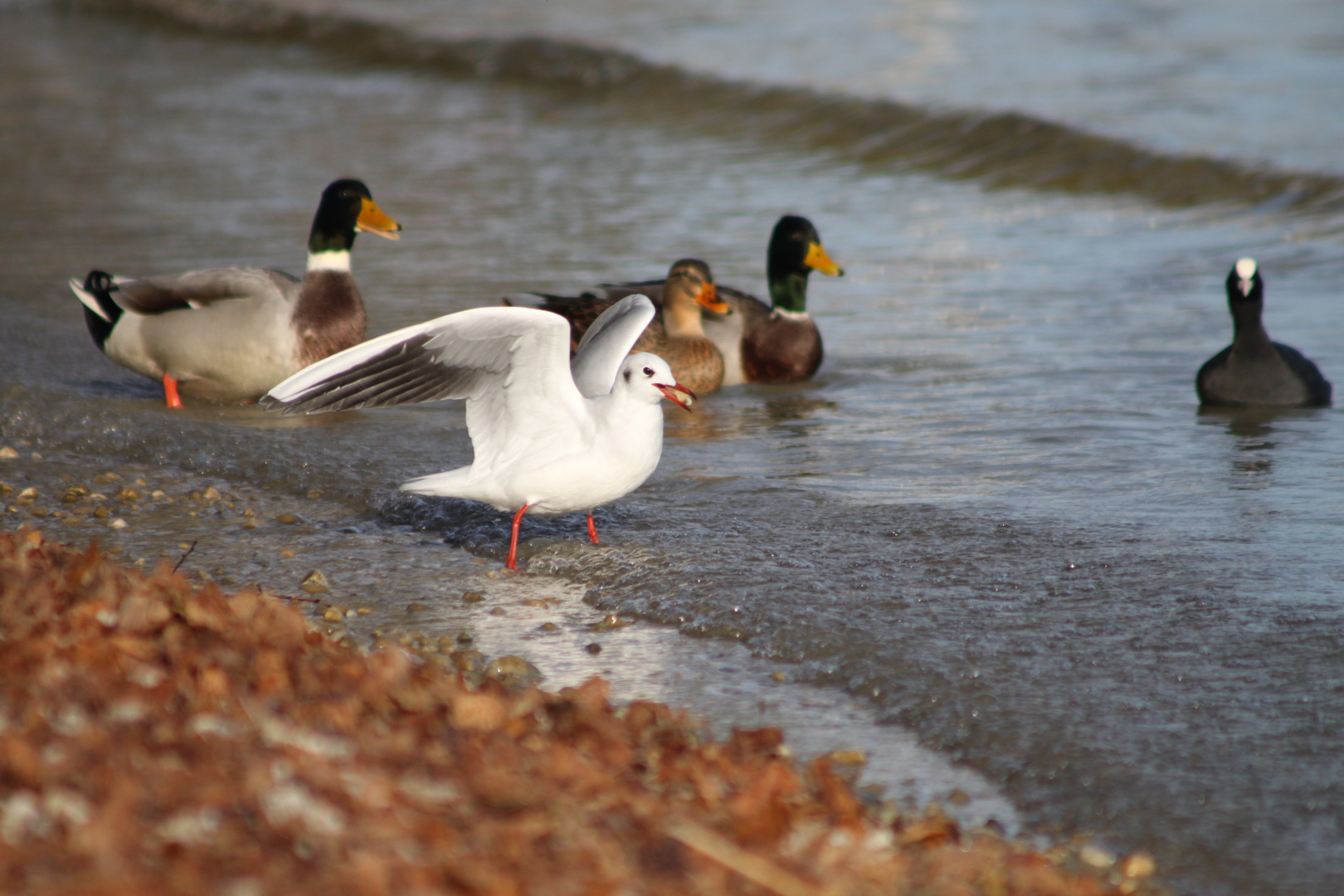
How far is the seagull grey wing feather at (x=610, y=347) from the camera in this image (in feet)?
17.7

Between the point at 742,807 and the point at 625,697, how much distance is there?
3.94ft

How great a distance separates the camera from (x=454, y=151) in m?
18.1

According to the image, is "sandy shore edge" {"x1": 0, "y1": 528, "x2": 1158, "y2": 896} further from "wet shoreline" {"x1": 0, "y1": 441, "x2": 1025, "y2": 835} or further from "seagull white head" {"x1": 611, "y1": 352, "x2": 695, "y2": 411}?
"seagull white head" {"x1": 611, "y1": 352, "x2": 695, "y2": 411}

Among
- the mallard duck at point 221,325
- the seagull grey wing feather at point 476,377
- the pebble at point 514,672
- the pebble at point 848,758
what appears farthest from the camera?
the mallard duck at point 221,325

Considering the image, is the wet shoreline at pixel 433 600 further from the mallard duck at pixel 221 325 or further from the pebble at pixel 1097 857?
the mallard duck at pixel 221 325

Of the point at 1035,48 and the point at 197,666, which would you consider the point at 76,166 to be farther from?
the point at 197,666

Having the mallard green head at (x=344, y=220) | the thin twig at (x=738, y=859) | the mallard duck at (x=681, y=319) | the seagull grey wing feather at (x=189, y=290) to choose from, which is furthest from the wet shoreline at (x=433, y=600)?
the mallard duck at (x=681, y=319)

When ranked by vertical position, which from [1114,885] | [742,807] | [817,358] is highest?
[817,358]

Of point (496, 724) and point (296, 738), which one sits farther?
point (496, 724)

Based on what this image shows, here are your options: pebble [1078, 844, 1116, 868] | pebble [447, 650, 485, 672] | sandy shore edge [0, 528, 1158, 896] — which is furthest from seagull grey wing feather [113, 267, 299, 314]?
pebble [1078, 844, 1116, 868]

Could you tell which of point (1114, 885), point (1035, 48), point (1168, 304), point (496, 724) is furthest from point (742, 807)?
point (1035, 48)

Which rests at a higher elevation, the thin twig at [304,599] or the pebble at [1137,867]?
the thin twig at [304,599]

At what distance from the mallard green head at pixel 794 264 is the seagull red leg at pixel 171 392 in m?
3.44

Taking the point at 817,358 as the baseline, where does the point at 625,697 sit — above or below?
below
